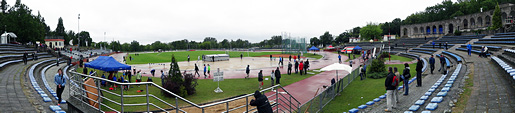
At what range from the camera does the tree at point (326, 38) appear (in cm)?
12825

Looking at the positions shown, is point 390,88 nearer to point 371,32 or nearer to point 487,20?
point 487,20

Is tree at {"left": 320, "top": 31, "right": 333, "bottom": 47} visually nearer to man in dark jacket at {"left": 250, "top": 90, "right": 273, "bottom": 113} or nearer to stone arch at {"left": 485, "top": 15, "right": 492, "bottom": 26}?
stone arch at {"left": 485, "top": 15, "right": 492, "bottom": 26}

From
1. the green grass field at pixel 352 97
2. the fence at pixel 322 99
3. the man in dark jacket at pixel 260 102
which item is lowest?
the green grass field at pixel 352 97

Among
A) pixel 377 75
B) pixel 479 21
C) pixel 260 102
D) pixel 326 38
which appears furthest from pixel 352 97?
pixel 326 38

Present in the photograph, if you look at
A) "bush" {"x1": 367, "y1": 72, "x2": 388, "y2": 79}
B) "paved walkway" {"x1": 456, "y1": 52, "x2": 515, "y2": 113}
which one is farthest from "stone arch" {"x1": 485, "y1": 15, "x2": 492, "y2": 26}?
"paved walkway" {"x1": 456, "y1": 52, "x2": 515, "y2": 113}

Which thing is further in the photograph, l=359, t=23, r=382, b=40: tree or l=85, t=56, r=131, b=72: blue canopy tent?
l=359, t=23, r=382, b=40: tree

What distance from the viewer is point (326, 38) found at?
12950cm

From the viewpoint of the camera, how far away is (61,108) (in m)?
8.61

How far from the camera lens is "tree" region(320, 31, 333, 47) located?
5049 inches

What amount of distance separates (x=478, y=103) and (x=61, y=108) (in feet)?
42.3

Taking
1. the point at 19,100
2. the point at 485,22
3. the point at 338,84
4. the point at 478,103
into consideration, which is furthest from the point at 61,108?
the point at 485,22

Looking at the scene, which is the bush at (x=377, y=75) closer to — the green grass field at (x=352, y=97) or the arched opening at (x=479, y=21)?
the green grass field at (x=352, y=97)

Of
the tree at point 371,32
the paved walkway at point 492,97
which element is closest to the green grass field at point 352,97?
the paved walkway at point 492,97

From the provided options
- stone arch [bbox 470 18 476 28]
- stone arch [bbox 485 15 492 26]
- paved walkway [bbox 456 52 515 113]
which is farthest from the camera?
stone arch [bbox 470 18 476 28]
